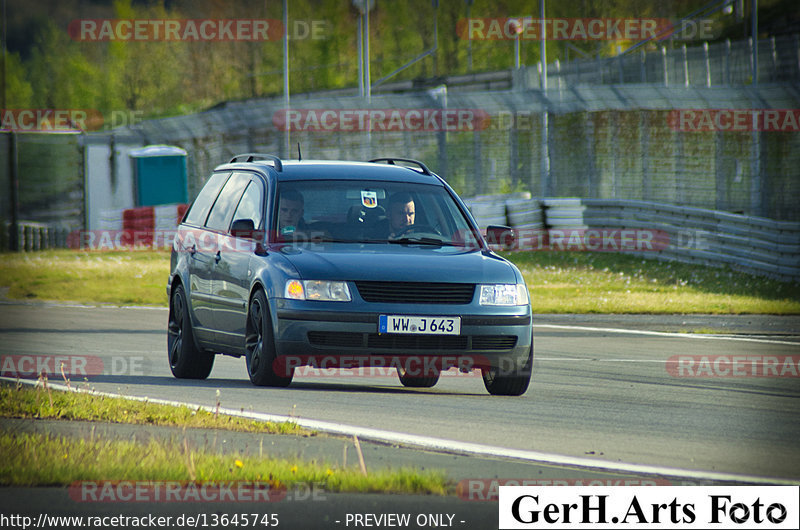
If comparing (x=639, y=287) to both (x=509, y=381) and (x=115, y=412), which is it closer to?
(x=509, y=381)

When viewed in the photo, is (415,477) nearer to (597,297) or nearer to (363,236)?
(363,236)

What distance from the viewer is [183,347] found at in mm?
11656

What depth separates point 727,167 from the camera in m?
34.8

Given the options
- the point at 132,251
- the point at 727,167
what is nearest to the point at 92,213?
the point at 132,251

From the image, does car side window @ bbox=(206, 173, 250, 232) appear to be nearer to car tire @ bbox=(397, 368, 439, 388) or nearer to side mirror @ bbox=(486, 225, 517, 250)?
car tire @ bbox=(397, 368, 439, 388)

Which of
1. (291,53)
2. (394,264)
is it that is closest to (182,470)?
(394,264)

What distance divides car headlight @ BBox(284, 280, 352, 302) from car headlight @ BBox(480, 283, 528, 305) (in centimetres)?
98

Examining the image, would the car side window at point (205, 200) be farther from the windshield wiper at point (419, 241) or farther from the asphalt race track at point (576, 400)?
the windshield wiper at point (419, 241)

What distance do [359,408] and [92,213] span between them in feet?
117
